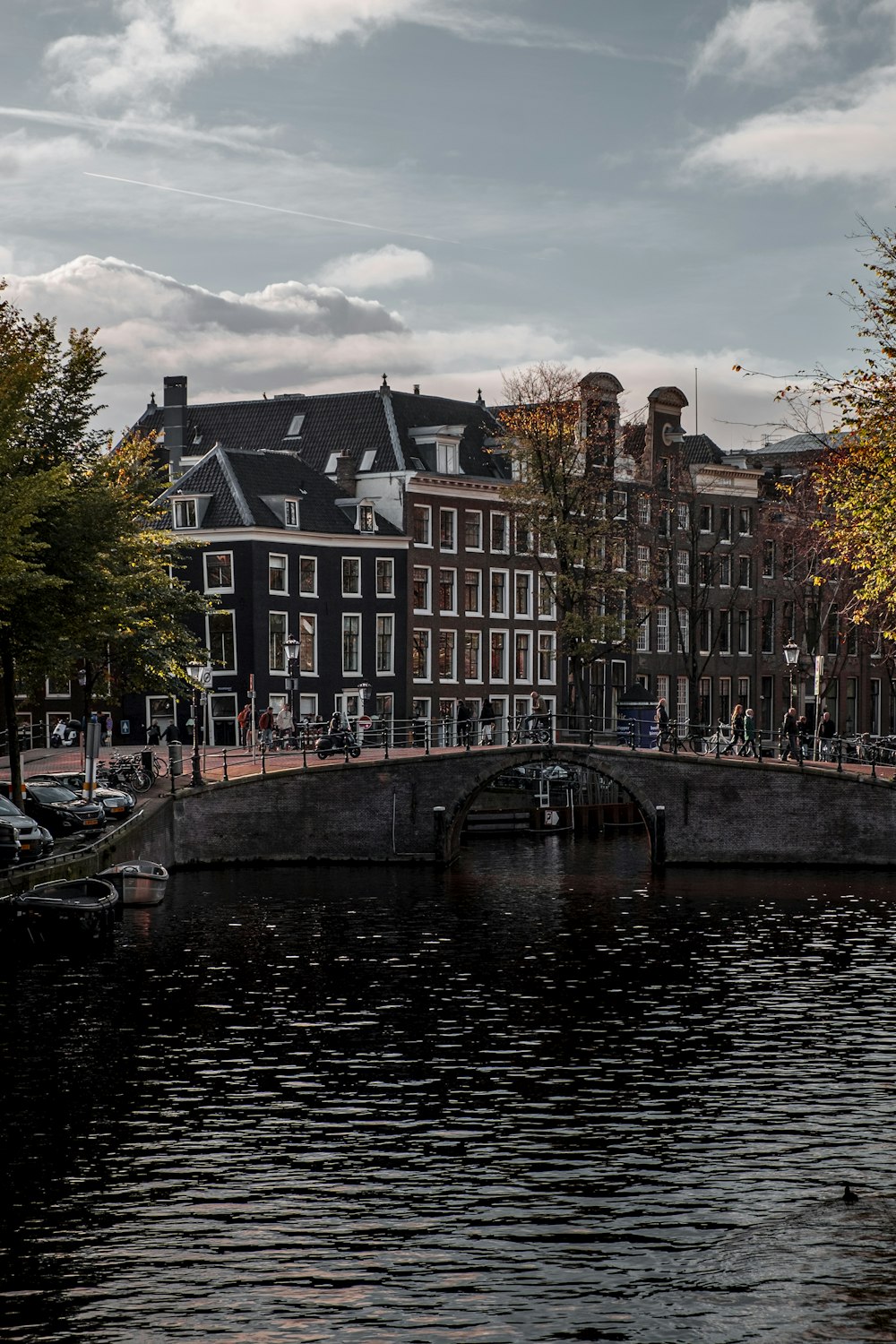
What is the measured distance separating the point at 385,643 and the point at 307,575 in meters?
5.09

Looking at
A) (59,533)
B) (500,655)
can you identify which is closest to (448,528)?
(500,655)

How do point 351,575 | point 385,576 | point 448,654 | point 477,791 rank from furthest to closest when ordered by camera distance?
point 448,654 < point 385,576 < point 351,575 < point 477,791

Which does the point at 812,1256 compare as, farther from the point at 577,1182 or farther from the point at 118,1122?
the point at 118,1122

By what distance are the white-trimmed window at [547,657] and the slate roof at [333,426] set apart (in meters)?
7.89

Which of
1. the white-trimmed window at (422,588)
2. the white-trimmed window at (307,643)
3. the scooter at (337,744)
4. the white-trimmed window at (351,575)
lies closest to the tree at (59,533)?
the scooter at (337,744)

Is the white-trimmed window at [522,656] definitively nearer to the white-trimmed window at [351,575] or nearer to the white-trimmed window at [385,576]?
the white-trimmed window at [385,576]

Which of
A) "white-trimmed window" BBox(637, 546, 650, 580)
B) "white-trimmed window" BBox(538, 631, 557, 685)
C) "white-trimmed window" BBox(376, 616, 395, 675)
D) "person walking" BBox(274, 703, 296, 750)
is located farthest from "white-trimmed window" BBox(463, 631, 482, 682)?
"person walking" BBox(274, 703, 296, 750)

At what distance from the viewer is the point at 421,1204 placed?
19.9 meters

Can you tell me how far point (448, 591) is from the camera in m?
84.4

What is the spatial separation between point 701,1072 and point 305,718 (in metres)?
50.9

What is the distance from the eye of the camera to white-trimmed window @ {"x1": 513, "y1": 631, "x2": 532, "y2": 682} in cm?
8762

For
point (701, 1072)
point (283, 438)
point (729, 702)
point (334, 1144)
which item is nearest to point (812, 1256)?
point (334, 1144)

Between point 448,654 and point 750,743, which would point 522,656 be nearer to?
point 448,654

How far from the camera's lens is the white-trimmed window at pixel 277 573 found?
251ft
